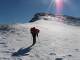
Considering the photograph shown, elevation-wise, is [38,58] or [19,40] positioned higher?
[19,40]

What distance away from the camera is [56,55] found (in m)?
16.3

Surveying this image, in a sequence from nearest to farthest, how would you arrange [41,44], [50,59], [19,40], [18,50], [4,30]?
1. [50,59]
2. [18,50]
3. [41,44]
4. [19,40]
5. [4,30]

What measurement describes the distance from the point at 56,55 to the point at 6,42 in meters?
6.46

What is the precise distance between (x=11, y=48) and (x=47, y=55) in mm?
3922

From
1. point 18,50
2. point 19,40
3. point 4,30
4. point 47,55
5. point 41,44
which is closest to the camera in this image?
point 47,55

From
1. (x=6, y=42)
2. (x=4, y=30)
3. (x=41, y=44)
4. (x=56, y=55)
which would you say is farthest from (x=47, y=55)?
(x=4, y=30)

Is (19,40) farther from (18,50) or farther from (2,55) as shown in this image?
(2,55)

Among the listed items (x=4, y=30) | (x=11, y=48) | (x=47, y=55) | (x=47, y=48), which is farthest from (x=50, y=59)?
(x=4, y=30)

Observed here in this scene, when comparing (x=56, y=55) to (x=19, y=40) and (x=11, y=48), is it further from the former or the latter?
(x=19, y=40)

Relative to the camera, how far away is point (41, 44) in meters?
20.0

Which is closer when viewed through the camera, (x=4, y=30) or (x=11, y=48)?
(x=11, y=48)

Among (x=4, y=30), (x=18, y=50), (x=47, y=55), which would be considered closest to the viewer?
(x=47, y=55)

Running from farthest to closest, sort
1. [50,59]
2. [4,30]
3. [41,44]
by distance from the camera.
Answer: [4,30]
[41,44]
[50,59]

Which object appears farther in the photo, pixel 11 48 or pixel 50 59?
pixel 11 48
